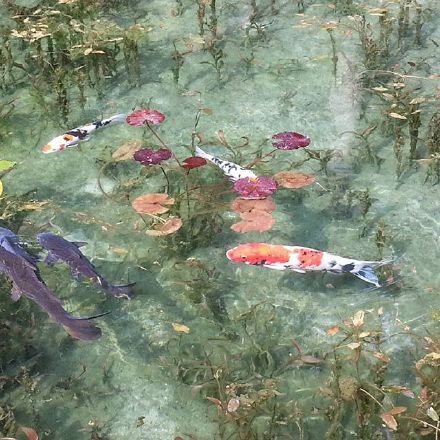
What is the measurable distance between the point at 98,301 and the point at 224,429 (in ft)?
4.27

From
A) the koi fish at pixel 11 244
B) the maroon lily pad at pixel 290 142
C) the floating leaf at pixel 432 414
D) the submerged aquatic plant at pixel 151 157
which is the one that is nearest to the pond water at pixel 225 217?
the floating leaf at pixel 432 414

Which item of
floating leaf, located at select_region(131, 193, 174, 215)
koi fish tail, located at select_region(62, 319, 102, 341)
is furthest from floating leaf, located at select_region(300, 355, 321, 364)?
floating leaf, located at select_region(131, 193, 174, 215)

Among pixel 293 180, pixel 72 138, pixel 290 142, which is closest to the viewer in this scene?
pixel 293 180

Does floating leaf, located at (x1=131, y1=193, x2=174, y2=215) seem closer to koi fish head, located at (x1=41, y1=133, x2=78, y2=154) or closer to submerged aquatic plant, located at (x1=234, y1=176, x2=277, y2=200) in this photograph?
submerged aquatic plant, located at (x1=234, y1=176, x2=277, y2=200)

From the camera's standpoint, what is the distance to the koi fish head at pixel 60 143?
523 cm

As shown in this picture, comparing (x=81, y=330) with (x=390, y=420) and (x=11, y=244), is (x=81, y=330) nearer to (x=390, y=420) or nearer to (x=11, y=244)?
(x=11, y=244)

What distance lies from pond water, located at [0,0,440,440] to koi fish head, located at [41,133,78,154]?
234mm

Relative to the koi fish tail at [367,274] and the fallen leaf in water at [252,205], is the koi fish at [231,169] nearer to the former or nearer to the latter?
the fallen leaf in water at [252,205]

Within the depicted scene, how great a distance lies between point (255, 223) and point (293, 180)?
1.96 ft

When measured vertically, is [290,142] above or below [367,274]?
above

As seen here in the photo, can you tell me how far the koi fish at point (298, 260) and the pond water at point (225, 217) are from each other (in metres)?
0.17

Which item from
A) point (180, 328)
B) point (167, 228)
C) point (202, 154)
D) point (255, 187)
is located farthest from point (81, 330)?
point (202, 154)

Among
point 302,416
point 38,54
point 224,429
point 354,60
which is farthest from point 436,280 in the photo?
point 38,54

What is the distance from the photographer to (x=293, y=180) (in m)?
4.57
